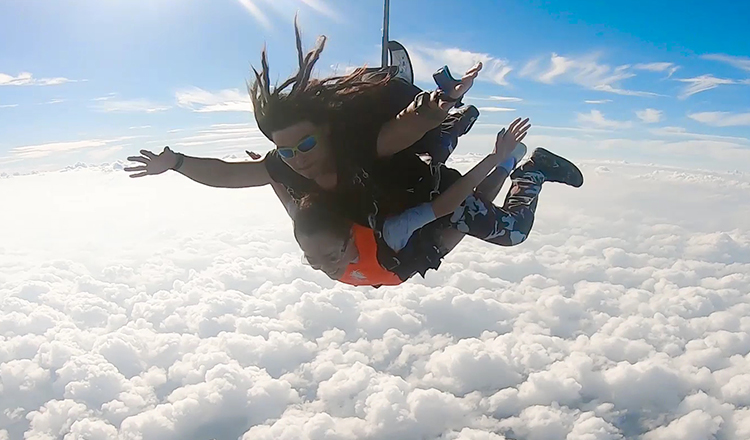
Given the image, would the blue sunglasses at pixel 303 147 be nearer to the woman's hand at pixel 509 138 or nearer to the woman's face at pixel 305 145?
the woman's face at pixel 305 145

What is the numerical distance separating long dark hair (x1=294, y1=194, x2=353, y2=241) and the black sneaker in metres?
1.81

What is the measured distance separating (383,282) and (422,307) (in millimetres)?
171769

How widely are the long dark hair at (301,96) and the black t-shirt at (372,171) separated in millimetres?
56

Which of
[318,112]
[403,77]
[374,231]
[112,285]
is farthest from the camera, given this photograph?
[112,285]

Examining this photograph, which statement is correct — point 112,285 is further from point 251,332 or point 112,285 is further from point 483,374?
point 483,374

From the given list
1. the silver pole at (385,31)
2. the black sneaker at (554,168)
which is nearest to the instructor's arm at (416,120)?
the silver pole at (385,31)

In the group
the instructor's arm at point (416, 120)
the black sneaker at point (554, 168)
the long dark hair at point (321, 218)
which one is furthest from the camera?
the black sneaker at point (554, 168)

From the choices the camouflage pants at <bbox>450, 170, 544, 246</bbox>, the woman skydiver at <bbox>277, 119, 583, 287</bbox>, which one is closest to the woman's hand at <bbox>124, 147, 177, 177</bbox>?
the woman skydiver at <bbox>277, 119, 583, 287</bbox>

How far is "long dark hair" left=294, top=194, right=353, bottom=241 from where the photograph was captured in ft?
7.54

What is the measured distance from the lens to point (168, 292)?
16525 cm

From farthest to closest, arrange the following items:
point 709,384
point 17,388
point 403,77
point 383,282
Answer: point 17,388 → point 709,384 → point 383,282 → point 403,77

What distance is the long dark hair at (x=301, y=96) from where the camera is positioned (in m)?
2.14

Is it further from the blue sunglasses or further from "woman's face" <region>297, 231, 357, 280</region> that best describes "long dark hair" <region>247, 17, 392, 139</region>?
"woman's face" <region>297, 231, 357, 280</region>

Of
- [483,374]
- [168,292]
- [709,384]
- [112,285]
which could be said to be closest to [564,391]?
[483,374]
